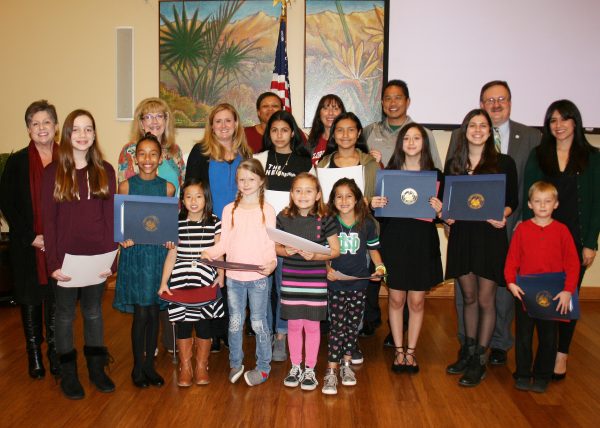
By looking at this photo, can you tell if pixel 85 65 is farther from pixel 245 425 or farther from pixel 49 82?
pixel 245 425

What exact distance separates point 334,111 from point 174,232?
4.97ft

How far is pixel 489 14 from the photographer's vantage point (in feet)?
16.7

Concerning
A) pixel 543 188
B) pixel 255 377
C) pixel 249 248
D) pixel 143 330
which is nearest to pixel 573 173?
pixel 543 188

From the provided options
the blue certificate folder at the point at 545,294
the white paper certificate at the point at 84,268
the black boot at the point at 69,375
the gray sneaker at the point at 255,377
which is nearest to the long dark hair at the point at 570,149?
the blue certificate folder at the point at 545,294

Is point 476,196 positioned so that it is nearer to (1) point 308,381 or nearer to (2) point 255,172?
(2) point 255,172

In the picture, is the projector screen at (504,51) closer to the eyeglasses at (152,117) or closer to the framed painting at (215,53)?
the framed painting at (215,53)

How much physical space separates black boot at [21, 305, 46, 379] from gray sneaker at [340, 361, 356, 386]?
1837 mm

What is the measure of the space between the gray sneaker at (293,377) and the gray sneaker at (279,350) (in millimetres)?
340

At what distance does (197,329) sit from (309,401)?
0.78 metres

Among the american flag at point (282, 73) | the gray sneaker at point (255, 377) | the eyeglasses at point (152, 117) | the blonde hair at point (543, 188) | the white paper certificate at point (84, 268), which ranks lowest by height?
the gray sneaker at point (255, 377)

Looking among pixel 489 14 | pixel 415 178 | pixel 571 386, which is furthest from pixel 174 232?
pixel 489 14

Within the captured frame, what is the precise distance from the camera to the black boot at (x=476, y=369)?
3.35 metres

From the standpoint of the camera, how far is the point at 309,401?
10.2 feet

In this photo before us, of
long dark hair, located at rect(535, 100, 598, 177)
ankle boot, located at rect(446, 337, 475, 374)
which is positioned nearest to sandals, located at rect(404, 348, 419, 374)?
ankle boot, located at rect(446, 337, 475, 374)
